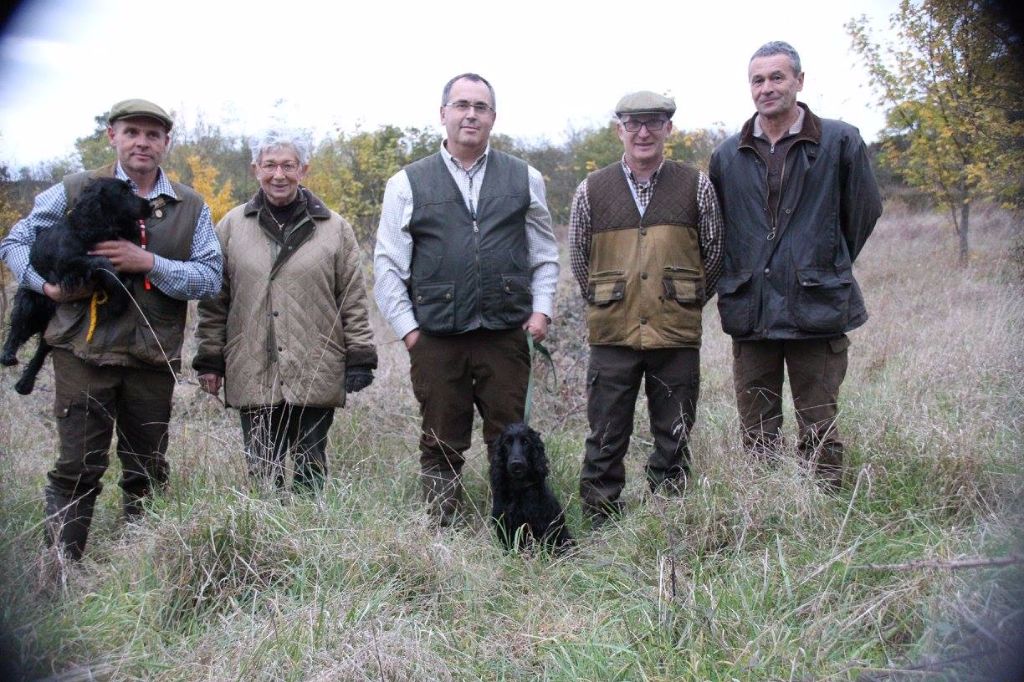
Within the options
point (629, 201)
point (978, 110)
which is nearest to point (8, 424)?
point (629, 201)

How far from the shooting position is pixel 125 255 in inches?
148

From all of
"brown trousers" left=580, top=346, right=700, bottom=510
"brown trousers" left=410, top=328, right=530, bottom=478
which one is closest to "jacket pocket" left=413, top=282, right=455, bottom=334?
"brown trousers" left=410, top=328, right=530, bottom=478

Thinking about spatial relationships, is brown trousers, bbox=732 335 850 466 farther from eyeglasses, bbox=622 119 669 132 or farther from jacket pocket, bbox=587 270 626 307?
eyeglasses, bbox=622 119 669 132

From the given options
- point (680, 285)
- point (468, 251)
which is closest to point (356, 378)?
point (468, 251)

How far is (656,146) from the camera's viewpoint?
421 cm

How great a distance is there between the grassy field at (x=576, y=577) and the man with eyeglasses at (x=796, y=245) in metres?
0.35

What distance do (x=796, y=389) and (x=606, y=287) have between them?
1.12 meters

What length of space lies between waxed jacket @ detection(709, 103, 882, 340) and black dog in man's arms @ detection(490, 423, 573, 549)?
1263 millimetres

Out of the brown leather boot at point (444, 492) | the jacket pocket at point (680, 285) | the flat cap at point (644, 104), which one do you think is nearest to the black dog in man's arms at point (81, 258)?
→ the brown leather boot at point (444, 492)

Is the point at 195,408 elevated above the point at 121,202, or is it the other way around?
the point at 121,202

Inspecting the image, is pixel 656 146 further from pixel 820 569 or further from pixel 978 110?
pixel 978 110

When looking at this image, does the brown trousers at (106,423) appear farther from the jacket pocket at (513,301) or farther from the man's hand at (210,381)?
the jacket pocket at (513,301)

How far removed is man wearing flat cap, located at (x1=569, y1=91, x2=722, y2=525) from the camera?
4.20m

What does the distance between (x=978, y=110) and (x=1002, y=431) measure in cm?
649
